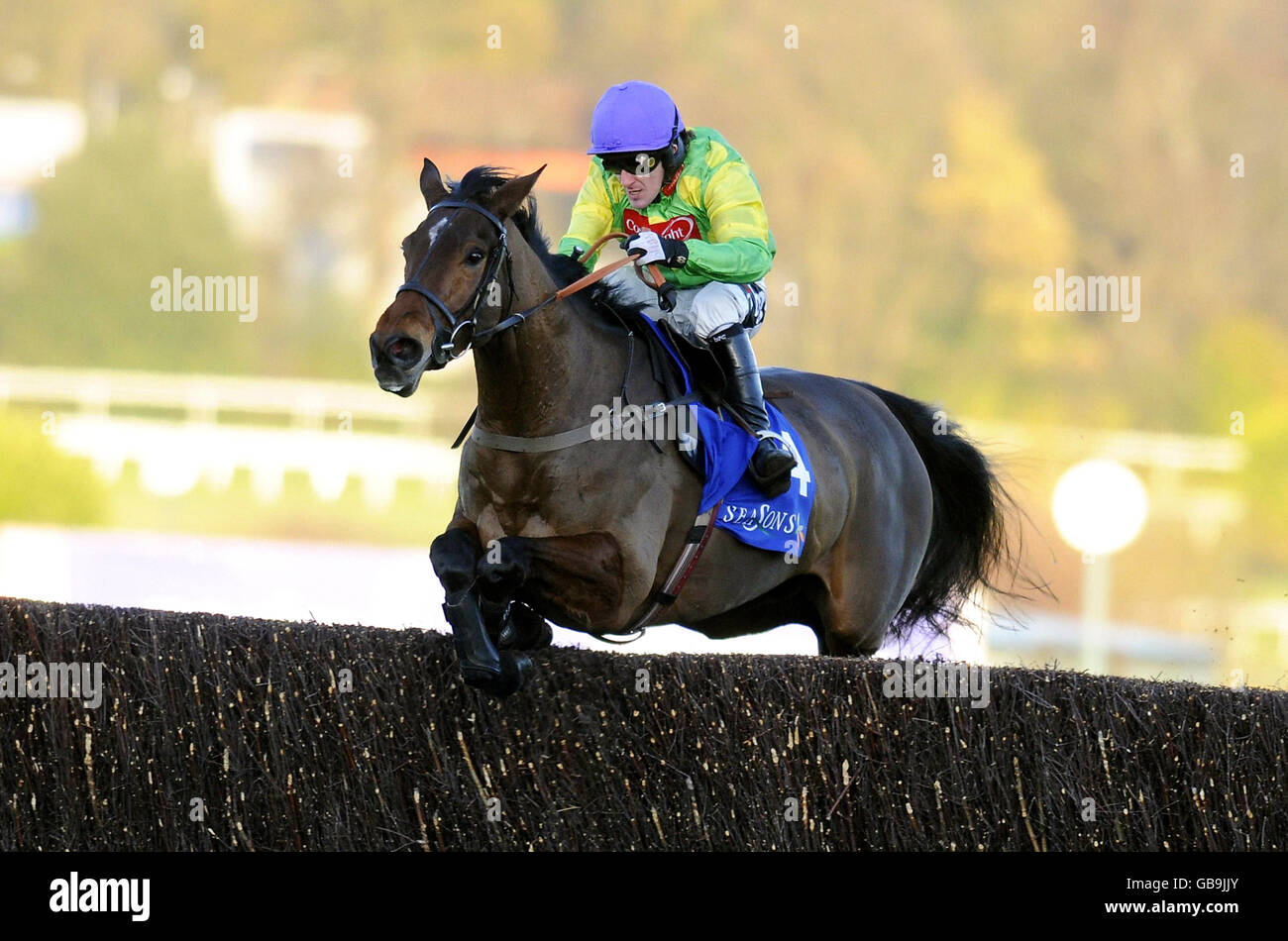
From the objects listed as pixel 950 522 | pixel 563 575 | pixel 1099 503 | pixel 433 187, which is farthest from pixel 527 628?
pixel 1099 503

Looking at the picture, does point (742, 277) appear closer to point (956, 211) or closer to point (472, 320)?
point (472, 320)

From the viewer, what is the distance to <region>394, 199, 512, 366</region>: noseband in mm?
3725

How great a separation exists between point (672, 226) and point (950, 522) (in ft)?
6.16

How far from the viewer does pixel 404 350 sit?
11.8 ft

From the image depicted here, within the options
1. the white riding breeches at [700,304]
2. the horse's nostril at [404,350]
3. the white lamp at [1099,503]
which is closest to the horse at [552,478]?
the horse's nostril at [404,350]

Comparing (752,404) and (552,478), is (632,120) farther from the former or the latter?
(552,478)

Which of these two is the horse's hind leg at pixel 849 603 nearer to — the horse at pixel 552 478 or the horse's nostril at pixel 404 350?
the horse at pixel 552 478

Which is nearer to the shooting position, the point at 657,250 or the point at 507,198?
the point at 507,198

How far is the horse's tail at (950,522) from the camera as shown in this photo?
5.86 m

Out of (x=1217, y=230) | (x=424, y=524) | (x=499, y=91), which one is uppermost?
(x=499, y=91)

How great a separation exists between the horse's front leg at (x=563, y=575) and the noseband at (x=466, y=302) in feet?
1.68

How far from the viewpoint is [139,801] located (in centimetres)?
399
